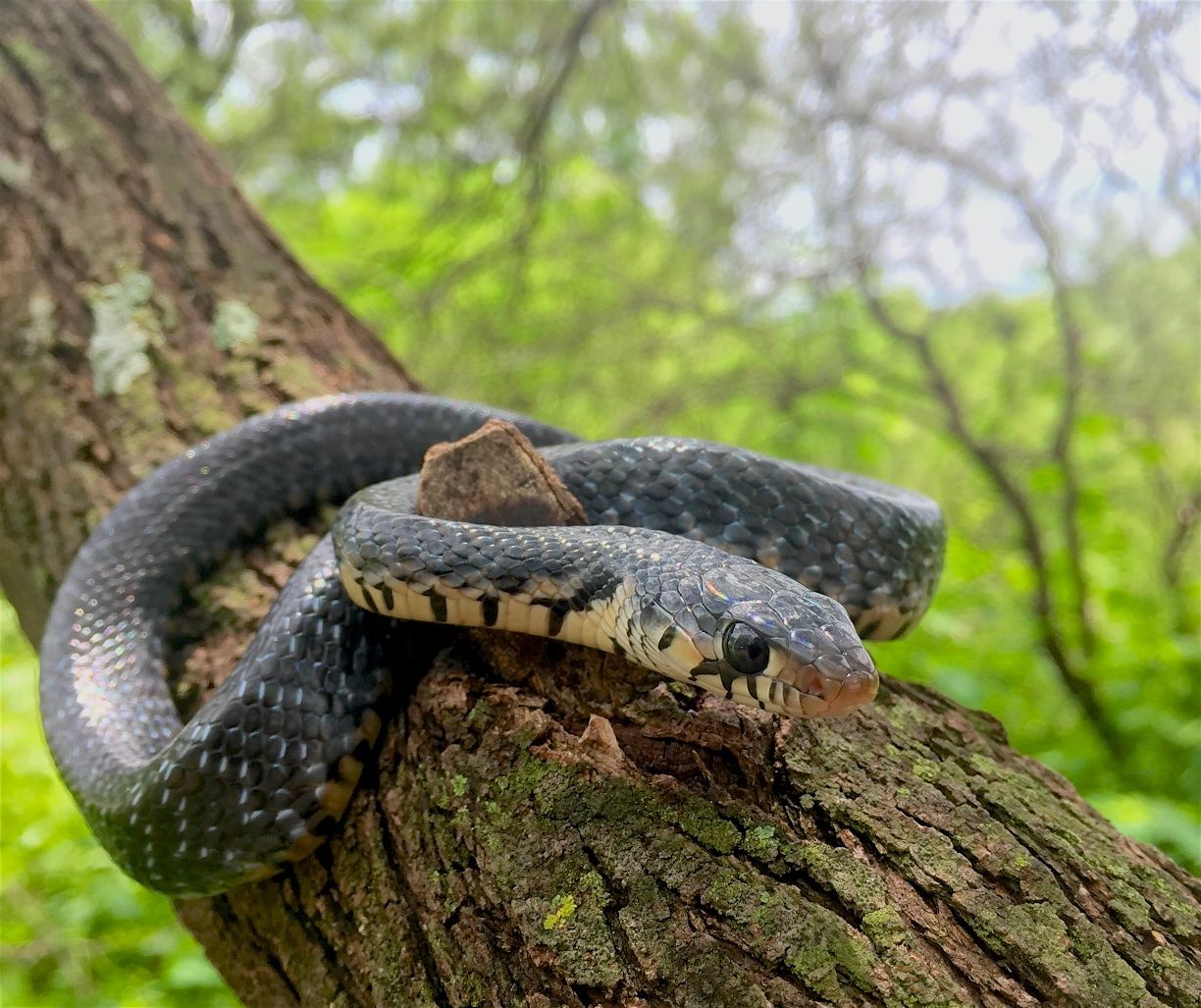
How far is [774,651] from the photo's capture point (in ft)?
6.83

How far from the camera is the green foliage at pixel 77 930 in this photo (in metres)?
5.15

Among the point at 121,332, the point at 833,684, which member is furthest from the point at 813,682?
the point at 121,332

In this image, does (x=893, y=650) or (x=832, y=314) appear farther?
(x=832, y=314)

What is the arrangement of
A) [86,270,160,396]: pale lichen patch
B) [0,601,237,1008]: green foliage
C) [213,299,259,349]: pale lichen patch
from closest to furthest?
[86,270,160,396]: pale lichen patch → [213,299,259,349]: pale lichen patch → [0,601,237,1008]: green foliage

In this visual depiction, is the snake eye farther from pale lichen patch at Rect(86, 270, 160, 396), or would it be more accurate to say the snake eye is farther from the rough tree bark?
pale lichen patch at Rect(86, 270, 160, 396)

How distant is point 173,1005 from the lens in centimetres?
506

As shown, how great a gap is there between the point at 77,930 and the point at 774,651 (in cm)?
597

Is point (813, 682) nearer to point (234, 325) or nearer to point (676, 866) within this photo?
point (676, 866)

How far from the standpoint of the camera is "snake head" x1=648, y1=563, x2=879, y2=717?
2014mm

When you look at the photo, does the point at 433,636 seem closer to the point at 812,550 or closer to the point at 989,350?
the point at 812,550

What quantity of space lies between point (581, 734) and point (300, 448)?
6.40ft

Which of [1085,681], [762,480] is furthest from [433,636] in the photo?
[1085,681]

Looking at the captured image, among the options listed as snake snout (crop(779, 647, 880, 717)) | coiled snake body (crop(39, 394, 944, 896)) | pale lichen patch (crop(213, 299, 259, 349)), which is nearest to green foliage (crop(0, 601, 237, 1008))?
coiled snake body (crop(39, 394, 944, 896))

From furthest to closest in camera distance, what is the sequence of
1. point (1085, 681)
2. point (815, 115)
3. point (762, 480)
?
point (1085, 681)
point (815, 115)
point (762, 480)
